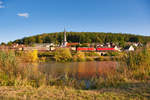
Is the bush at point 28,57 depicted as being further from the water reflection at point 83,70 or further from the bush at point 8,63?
the water reflection at point 83,70

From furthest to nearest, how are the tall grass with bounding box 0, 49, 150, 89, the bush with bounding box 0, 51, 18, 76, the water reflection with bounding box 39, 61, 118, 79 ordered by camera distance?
the water reflection with bounding box 39, 61, 118, 79 < the bush with bounding box 0, 51, 18, 76 < the tall grass with bounding box 0, 49, 150, 89

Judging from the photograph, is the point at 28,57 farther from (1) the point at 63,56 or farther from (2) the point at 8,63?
(1) the point at 63,56

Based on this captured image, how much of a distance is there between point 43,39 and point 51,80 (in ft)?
299

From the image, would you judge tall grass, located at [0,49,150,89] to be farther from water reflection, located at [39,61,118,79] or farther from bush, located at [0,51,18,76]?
water reflection, located at [39,61,118,79]

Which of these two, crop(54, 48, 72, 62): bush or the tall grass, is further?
crop(54, 48, 72, 62): bush

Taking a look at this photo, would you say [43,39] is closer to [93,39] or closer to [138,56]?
[93,39]

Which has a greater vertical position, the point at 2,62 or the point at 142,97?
the point at 2,62

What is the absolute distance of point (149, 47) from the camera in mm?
7852

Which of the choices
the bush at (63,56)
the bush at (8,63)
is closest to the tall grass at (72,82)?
the bush at (8,63)

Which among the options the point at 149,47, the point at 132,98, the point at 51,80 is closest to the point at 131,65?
the point at 149,47

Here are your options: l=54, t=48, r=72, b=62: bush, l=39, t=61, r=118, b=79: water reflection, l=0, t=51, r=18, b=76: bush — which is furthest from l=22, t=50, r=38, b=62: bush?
l=54, t=48, r=72, b=62: bush

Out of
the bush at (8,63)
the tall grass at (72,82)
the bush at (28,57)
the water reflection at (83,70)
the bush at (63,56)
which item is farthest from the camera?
the bush at (63,56)

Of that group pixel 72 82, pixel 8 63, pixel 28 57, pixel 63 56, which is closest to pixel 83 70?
pixel 28 57

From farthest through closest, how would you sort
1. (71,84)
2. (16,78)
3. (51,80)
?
(51,80)
(71,84)
(16,78)
